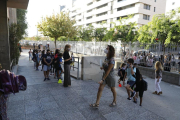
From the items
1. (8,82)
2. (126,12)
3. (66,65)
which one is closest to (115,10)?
(126,12)

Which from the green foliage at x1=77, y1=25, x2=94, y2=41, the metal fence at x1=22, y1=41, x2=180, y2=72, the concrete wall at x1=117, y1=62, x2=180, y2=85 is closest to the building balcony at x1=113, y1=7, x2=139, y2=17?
the green foliage at x1=77, y1=25, x2=94, y2=41

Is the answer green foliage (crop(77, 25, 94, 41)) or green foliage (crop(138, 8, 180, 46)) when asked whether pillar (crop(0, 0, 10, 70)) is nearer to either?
green foliage (crop(138, 8, 180, 46))

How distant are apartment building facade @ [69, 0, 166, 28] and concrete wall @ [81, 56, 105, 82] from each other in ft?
78.7

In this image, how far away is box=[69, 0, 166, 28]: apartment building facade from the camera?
3684 centimetres

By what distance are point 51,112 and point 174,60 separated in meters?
8.29

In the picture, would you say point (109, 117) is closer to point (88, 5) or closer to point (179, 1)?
point (179, 1)

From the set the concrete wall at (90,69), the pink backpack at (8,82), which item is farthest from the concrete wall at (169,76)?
the pink backpack at (8,82)

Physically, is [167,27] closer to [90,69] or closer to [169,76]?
[169,76]

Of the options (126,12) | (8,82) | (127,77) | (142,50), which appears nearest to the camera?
(8,82)

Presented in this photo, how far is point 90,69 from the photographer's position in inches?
276

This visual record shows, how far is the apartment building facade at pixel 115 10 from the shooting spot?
3684cm

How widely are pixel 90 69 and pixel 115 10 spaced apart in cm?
4021

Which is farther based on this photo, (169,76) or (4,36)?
(169,76)

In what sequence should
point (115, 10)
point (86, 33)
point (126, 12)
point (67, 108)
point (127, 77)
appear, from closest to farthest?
1. point (67, 108)
2. point (127, 77)
3. point (86, 33)
4. point (126, 12)
5. point (115, 10)
